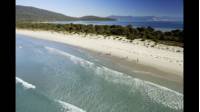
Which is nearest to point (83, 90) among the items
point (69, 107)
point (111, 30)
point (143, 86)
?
point (69, 107)

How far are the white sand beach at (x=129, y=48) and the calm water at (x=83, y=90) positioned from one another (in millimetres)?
667

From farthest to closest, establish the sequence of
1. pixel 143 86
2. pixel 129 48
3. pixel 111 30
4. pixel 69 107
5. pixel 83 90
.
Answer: pixel 111 30 < pixel 129 48 < pixel 143 86 < pixel 83 90 < pixel 69 107

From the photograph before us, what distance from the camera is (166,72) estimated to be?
4.07 m

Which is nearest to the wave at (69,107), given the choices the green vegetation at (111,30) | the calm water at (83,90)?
the calm water at (83,90)

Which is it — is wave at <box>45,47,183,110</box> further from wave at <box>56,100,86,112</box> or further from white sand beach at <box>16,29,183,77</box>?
wave at <box>56,100,86,112</box>

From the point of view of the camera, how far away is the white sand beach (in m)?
4.21

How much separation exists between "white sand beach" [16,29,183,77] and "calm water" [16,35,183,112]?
0.67 meters

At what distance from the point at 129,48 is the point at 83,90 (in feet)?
8.25

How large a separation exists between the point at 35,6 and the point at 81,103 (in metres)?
2.77

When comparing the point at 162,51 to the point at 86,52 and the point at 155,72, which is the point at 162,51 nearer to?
the point at 155,72

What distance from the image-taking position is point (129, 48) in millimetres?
5395

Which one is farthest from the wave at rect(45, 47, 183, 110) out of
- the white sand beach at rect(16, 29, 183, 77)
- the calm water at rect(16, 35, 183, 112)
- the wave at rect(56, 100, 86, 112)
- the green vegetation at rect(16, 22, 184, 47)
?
the green vegetation at rect(16, 22, 184, 47)

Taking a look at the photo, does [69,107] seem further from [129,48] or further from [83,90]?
[129,48]
